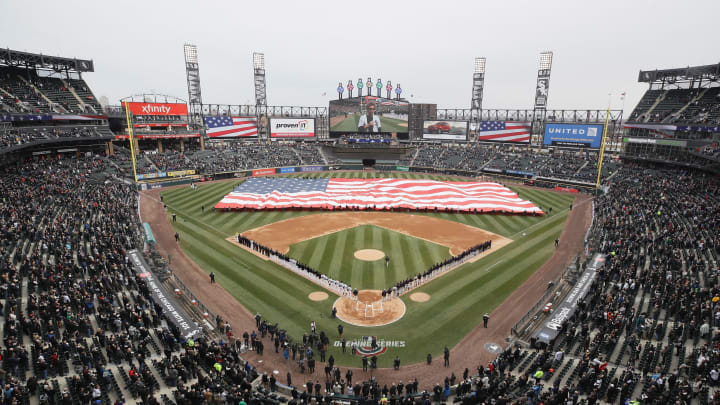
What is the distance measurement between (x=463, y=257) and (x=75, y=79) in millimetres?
76126

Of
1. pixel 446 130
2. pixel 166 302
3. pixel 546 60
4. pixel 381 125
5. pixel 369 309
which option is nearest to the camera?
pixel 166 302

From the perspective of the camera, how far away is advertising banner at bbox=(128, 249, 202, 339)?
66.4ft

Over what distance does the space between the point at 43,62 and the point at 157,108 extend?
1775 centimetres

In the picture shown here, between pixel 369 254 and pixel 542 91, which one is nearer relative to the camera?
pixel 369 254

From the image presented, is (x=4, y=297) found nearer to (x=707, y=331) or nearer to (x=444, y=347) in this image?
(x=444, y=347)

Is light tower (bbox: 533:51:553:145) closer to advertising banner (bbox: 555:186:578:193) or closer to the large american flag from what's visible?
advertising banner (bbox: 555:186:578:193)

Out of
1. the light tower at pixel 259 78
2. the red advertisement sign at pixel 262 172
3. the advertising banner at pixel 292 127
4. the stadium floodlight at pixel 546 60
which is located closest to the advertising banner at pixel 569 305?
the red advertisement sign at pixel 262 172

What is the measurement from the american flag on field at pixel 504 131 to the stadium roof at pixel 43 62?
78820mm


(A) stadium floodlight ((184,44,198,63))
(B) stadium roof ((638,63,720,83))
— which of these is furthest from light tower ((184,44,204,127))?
(B) stadium roof ((638,63,720,83))

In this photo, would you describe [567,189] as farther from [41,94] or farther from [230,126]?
[41,94]

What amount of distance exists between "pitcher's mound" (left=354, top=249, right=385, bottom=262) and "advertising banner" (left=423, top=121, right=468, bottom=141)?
6072 centimetres

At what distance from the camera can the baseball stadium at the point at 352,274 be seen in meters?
16.1

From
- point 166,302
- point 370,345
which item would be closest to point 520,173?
point 370,345

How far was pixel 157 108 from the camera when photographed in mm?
73312
